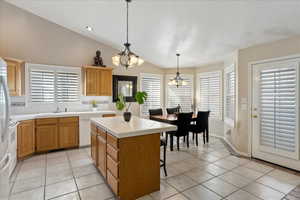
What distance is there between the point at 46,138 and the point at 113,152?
2.74 meters

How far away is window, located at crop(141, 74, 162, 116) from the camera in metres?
5.88

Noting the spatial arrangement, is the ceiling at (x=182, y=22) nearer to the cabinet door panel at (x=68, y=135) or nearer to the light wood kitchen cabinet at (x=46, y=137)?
the cabinet door panel at (x=68, y=135)

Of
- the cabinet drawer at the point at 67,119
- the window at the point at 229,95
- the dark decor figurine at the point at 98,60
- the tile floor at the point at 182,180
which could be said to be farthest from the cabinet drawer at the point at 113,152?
the window at the point at 229,95

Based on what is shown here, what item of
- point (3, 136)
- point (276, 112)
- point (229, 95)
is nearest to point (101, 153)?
point (3, 136)

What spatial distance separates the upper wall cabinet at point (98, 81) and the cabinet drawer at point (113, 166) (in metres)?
2.88

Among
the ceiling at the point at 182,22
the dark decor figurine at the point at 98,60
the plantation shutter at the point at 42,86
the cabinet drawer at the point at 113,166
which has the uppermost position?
the ceiling at the point at 182,22

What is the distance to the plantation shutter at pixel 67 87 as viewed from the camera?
4539mm

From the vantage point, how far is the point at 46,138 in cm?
390

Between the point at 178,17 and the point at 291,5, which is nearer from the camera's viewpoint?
the point at 291,5

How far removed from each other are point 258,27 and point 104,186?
3.73 metres

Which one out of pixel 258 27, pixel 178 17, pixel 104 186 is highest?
pixel 178 17

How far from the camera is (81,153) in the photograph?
155 inches

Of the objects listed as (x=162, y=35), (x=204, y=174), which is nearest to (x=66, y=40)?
(x=162, y=35)

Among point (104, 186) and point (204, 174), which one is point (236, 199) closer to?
point (204, 174)
